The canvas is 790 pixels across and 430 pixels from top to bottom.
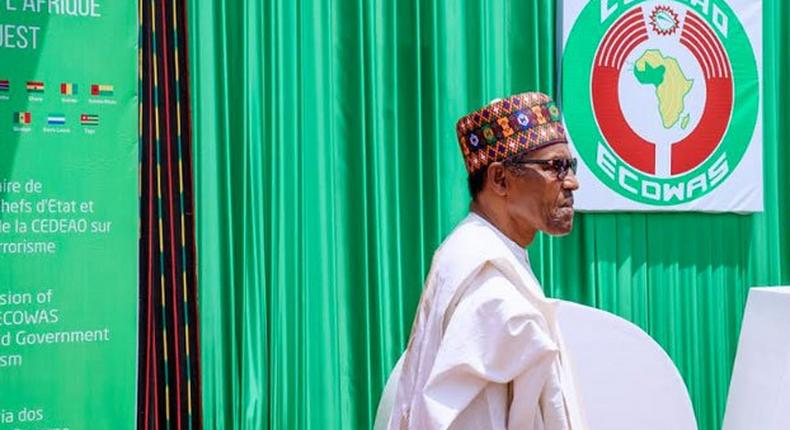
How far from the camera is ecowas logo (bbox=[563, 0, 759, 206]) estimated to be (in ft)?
14.0

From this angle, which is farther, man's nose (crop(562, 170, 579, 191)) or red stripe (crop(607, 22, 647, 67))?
red stripe (crop(607, 22, 647, 67))

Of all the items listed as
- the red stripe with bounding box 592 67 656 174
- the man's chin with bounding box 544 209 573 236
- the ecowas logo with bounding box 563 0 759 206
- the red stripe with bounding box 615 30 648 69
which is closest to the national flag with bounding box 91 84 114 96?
the man's chin with bounding box 544 209 573 236

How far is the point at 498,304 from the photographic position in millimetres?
2074

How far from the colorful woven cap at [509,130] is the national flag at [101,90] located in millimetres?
1170

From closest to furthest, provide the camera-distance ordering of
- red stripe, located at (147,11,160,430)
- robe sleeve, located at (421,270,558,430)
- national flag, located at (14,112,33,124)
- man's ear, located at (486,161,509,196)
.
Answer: robe sleeve, located at (421,270,558,430)
man's ear, located at (486,161,509,196)
national flag, located at (14,112,33,124)
red stripe, located at (147,11,160,430)

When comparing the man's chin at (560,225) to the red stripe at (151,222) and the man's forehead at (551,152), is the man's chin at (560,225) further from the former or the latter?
the red stripe at (151,222)

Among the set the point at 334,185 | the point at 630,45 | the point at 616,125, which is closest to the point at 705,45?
the point at 630,45

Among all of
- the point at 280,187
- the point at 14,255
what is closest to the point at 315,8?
the point at 280,187

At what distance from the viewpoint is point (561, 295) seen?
422 cm

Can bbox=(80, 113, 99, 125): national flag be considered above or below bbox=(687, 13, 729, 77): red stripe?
below

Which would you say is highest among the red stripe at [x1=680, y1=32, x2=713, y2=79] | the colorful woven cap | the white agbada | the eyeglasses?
the red stripe at [x1=680, y1=32, x2=713, y2=79]

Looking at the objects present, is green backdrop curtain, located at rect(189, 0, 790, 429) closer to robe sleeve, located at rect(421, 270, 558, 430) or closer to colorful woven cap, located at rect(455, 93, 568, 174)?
colorful woven cap, located at rect(455, 93, 568, 174)

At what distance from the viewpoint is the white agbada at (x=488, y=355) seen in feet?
6.70

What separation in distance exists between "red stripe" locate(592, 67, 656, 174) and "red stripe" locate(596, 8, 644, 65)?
0.17 feet
